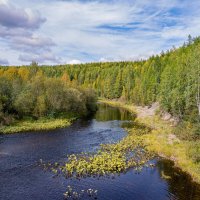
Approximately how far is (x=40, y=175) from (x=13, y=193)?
6.22 m

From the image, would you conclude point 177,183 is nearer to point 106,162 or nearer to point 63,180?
point 106,162

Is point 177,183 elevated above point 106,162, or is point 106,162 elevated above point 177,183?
point 106,162

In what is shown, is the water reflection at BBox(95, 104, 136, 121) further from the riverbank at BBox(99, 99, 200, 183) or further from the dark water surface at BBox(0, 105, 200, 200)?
the dark water surface at BBox(0, 105, 200, 200)

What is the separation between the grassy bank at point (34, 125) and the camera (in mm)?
64838

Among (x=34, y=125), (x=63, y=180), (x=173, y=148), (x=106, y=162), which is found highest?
(x=34, y=125)

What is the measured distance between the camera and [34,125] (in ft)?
233

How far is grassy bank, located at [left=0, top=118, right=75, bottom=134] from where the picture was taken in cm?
6484

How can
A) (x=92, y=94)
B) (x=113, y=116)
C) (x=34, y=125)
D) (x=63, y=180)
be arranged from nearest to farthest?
(x=63, y=180)
(x=34, y=125)
(x=113, y=116)
(x=92, y=94)

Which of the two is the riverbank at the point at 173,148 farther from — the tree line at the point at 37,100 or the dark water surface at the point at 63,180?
the tree line at the point at 37,100

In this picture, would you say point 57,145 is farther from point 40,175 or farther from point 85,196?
point 85,196

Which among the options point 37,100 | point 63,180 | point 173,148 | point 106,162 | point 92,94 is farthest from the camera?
point 92,94

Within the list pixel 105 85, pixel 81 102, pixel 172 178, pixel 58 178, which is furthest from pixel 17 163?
pixel 105 85

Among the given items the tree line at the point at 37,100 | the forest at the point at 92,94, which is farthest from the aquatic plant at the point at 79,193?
the tree line at the point at 37,100

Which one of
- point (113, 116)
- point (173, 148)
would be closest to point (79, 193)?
point (173, 148)
